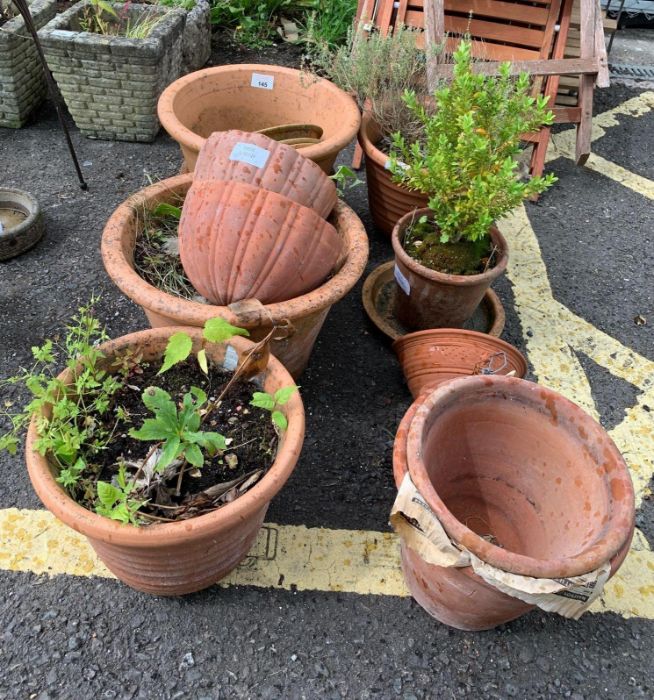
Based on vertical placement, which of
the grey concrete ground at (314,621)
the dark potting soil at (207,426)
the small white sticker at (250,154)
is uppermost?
the small white sticker at (250,154)

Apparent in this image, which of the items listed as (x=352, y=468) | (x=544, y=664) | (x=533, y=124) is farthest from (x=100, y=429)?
(x=533, y=124)

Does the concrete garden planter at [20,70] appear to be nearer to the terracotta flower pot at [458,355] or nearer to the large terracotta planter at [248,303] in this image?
the large terracotta planter at [248,303]

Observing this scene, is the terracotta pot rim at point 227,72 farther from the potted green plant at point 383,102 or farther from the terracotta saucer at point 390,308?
the terracotta saucer at point 390,308

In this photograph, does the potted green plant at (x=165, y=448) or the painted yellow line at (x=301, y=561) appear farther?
the painted yellow line at (x=301, y=561)

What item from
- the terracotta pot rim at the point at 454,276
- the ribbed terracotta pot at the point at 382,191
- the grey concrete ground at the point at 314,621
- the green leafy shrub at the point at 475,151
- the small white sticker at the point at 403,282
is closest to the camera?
the grey concrete ground at the point at 314,621

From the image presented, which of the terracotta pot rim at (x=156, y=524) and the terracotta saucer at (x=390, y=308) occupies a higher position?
the terracotta pot rim at (x=156, y=524)

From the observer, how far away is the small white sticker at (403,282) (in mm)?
2508

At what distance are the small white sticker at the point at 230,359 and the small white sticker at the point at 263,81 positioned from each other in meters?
1.73

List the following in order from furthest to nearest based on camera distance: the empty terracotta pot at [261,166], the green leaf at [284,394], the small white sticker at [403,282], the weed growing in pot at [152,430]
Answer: the small white sticker at [403,282], the empty terracotta pot at [261,166], the green leaf at [284,394], the weed growing in pot at [152,430]

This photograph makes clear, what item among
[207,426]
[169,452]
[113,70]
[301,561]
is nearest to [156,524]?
[169,452]

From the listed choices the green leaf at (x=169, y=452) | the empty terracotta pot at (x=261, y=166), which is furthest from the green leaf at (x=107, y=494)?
the empty terracotta pot at (x=261, y=166)

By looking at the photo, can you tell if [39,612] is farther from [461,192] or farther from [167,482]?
[461,192]

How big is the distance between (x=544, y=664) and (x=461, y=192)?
A: 167cm

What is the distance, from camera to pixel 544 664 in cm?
178
